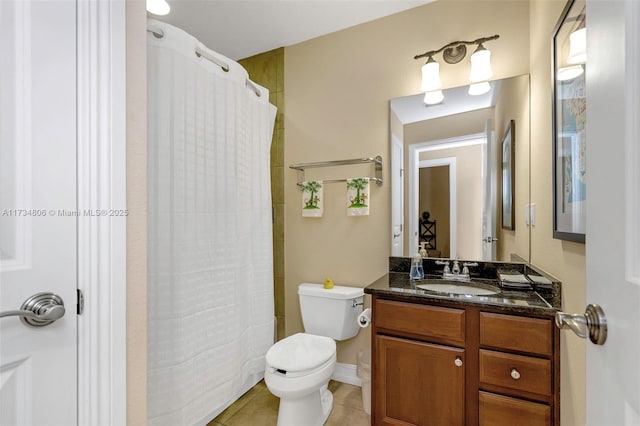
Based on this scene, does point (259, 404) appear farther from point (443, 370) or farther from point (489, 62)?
point (489, 62)

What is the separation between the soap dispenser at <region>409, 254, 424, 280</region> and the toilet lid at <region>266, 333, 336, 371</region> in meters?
0.65

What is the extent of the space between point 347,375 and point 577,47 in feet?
7.28

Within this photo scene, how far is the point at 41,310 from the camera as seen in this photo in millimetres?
656

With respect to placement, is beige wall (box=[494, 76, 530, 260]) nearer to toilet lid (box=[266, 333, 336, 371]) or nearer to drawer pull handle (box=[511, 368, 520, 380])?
drawer pull handle (box=[511, 368, 520, 380])

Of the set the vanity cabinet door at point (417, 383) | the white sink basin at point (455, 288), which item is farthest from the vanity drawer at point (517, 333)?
the white sink basin at point (455, 288)

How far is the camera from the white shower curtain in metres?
1.31

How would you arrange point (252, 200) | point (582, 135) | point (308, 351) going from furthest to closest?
point (252, 200) < point (308, 351) < point (582, 135)

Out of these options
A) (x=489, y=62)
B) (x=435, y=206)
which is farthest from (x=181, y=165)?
(x=489, y=62)

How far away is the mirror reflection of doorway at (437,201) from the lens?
189 centimetres

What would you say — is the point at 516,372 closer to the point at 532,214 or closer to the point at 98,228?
the point at 532,214

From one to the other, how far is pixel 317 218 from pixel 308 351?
972mm

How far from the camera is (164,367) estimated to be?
1.31 meters

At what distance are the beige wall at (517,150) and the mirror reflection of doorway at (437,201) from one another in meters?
0.30

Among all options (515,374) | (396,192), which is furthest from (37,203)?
(396,192)
